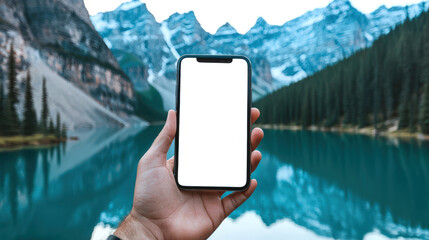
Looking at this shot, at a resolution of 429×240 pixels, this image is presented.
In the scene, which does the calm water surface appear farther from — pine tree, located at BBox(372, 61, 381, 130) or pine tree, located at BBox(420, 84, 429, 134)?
pine tree, located at BBox(372, 61, 381, 130)

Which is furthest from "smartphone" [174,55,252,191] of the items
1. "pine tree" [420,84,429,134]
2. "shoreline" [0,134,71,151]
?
"pine tree" [420,84,429,134]

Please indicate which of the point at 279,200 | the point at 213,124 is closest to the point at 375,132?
the point at 279,200

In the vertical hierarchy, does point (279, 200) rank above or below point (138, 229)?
below

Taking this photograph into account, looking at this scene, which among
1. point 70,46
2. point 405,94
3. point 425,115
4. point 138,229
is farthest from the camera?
point 70,46

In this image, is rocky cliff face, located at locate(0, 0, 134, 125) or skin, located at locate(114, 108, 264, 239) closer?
skin, located at locate(114, 108, 264, 239)

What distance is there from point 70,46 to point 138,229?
145m

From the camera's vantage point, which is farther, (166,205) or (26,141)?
(26,141)

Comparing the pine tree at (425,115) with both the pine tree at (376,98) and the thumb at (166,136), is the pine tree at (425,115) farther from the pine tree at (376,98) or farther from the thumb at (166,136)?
the thumb at (166,136)

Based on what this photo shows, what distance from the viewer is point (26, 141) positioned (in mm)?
33406

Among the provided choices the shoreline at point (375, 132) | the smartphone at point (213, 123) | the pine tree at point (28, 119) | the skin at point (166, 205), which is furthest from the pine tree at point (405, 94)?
the pine tree at point (28, 119)

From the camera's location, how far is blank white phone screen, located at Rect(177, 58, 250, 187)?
2795mm

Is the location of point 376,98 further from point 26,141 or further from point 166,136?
point 166,136

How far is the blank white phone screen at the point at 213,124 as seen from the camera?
9.17ft

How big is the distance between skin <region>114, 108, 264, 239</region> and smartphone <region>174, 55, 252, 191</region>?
13 cm
